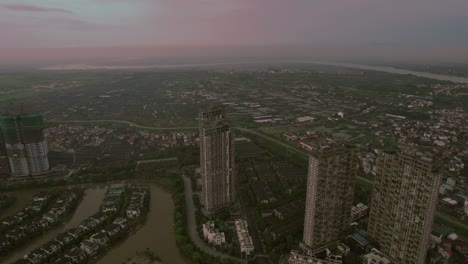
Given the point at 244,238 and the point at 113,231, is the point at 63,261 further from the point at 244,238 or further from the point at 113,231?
the point at 244,238

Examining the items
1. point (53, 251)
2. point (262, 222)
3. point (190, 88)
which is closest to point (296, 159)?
point (262, 222)

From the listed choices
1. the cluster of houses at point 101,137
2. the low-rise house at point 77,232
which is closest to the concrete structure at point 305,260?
the low-rise house at point 77,232

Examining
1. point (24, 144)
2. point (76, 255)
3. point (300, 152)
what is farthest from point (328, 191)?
point (24, 144)

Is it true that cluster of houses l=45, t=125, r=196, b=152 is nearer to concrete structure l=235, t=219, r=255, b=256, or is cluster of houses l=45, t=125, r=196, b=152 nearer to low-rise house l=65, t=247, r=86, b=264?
concrete structure l=235, t=219, r=255, b=256

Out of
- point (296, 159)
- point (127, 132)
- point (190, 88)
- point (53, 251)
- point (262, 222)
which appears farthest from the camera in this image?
point (190, 88)

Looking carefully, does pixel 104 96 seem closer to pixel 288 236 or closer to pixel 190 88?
pixel 190 88

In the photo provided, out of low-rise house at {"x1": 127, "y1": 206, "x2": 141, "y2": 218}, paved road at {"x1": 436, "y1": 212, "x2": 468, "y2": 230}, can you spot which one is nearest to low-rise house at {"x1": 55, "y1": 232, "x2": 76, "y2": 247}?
low-rise house at {"x1": 127, "y1": 206, "x2": 141, "y2": 218}

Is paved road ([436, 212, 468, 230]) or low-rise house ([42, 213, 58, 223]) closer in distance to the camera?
paved road ([436, 212, 468, 230])
